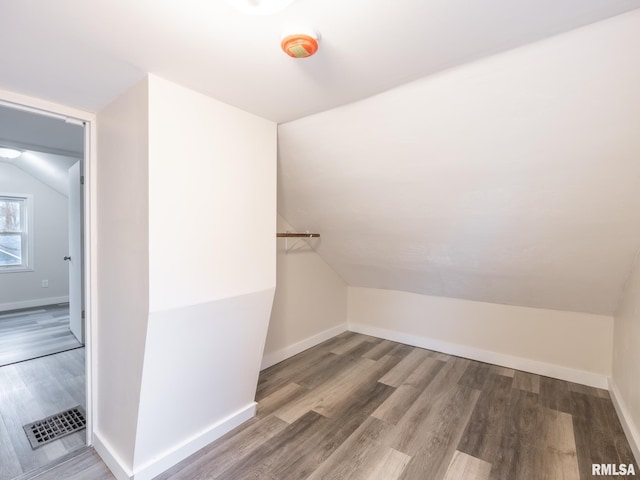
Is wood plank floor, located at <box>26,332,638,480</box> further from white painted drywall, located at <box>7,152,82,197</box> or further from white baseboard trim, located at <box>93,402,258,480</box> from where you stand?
white painted drywall, located at <box>7,152,82,197</box>

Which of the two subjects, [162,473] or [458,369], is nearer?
[162,473]

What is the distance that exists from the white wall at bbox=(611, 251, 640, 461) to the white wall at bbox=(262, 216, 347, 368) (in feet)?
7.58

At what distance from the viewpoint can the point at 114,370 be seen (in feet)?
5.51

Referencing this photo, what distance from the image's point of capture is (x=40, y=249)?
4.99 metres

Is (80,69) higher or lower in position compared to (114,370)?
higher

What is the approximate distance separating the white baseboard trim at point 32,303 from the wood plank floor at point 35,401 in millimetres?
2529

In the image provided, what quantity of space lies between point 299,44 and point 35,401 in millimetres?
2957

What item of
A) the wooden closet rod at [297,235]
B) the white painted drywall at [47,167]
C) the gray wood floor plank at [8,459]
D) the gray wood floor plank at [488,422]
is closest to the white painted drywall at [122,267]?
the gray wood floor plank at [8,459]

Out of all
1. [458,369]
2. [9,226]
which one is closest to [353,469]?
[458,369]

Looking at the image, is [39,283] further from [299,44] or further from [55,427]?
[299,44]

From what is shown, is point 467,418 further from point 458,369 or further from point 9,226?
point 9,226

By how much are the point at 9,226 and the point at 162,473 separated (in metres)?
5.26

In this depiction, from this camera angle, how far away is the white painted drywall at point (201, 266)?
1.45 m

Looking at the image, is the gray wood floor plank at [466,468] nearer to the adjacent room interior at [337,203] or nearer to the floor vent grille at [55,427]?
the adjacent room interior at [337,203]
